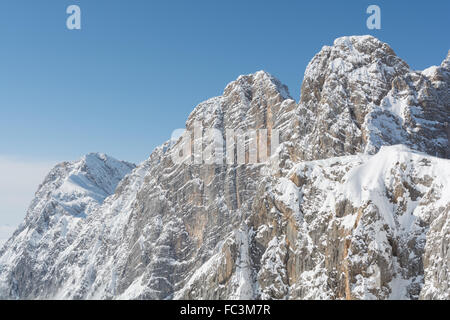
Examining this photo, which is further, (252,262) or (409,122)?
(409,122)

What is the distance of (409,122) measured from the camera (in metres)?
162

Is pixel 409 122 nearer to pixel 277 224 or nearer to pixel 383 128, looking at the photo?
pixel 383 128

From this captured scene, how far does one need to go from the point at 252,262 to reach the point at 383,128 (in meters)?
56.0

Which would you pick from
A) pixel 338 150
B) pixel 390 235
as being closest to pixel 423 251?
pixel 390 235
